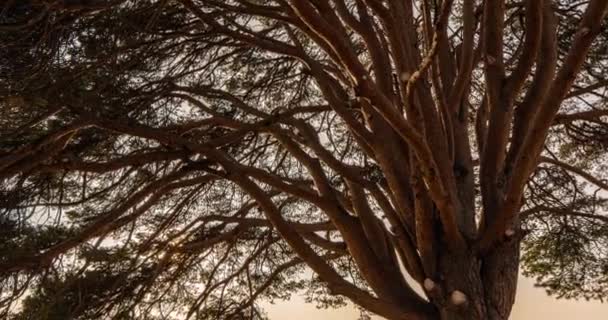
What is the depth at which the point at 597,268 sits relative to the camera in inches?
189

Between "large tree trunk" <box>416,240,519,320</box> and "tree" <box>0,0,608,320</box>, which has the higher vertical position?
"tree" <box>0,0,608,320</box>

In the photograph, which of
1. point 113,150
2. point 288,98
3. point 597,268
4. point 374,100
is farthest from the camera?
point 288,98

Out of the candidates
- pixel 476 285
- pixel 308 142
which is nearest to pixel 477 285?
pixel 476 285

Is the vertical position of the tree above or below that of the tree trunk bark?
above

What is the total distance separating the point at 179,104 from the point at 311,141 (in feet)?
3.91

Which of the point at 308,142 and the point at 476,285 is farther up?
the point at 308,142

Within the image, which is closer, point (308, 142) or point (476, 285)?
point (476, 285)

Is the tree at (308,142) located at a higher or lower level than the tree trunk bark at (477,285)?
higher

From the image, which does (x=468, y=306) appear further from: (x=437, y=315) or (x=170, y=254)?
(x=170, y=254)

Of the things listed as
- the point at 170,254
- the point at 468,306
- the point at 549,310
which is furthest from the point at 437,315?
the point at 549,310

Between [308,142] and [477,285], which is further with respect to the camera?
[308,142]

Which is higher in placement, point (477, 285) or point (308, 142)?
point (308, 142)

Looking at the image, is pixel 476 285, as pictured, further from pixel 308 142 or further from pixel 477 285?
pixel 308 142

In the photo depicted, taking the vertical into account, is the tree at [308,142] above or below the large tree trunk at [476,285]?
above
